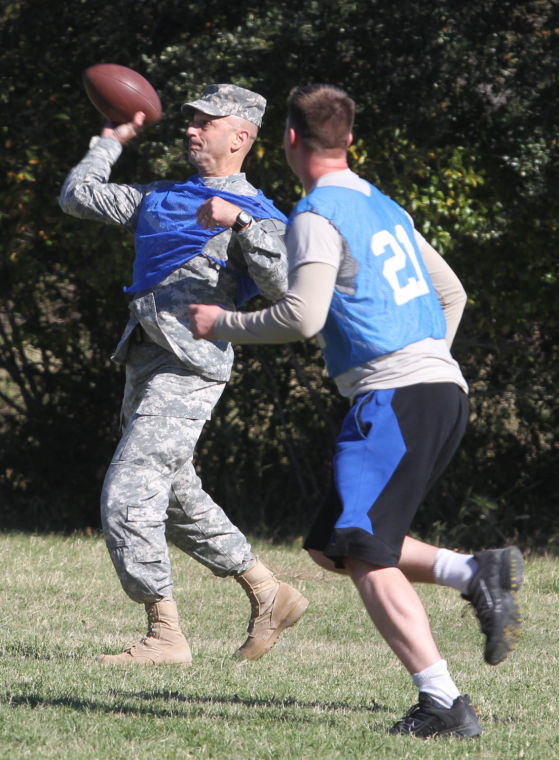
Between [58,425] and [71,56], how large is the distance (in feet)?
11.5

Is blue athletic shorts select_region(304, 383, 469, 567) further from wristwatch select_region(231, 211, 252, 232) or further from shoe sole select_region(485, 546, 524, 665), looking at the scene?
wristwatch select_region(231, 211, 252, 232)

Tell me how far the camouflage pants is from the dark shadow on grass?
62cm

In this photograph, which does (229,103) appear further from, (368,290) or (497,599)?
(497,599)

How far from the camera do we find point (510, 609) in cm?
331

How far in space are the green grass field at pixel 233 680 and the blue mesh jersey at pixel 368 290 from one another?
1209 millimetres

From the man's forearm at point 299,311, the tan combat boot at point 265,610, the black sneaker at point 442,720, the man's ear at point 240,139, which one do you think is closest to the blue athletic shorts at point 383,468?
the man's forearm at point 299,311

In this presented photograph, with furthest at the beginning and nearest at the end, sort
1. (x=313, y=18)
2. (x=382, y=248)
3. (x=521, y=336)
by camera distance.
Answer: (x=521, y=336), (x=313, y=18), (x=382, y=248)

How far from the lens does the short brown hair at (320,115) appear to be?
335 centimetres

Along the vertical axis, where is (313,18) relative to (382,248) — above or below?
above

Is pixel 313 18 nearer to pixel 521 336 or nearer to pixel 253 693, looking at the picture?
pixel 521 336

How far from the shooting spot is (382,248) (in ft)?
11.1

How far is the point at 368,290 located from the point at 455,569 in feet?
3.00

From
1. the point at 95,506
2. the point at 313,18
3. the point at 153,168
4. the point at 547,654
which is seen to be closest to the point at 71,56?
the point at 153,168

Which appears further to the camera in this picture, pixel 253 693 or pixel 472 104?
pixel 472 104
